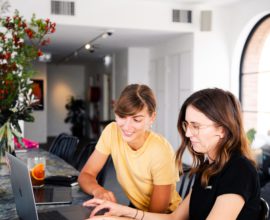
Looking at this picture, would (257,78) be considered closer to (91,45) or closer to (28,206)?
(91,45)

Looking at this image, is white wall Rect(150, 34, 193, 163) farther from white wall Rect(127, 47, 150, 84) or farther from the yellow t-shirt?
the yellow t-shirt

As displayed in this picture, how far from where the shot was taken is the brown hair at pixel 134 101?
1.77 m

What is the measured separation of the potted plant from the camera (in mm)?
13000

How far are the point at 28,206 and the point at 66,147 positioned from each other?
2377 millimetres

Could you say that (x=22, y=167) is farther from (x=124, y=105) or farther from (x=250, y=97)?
(x=250, y=97)

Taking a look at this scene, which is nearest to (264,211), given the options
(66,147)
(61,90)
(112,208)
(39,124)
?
(112,208)

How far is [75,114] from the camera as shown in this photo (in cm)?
1305

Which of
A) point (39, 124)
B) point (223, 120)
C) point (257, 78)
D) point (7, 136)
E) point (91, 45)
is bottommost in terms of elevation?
point (39, 124)

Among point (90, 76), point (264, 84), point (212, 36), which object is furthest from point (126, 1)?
point (90, 76)

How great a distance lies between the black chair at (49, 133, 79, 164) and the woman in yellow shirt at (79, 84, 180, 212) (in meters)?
1.63

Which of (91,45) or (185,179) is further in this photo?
(91,45)

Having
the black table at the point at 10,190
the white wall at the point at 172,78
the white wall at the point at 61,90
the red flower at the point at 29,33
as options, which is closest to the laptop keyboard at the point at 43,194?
the black table at the point at 10,190

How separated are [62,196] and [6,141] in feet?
2.43

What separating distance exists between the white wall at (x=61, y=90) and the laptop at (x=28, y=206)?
1190cm
